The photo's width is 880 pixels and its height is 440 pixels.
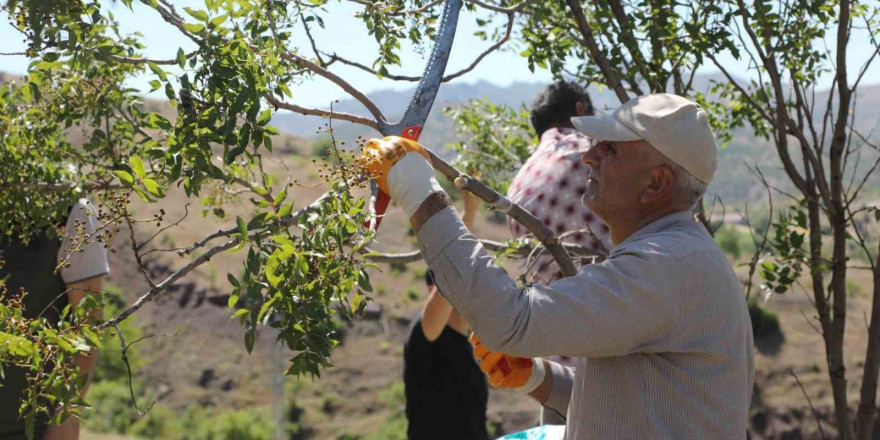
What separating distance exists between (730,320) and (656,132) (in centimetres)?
41

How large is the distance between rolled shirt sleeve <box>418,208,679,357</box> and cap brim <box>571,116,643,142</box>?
280 millimetres

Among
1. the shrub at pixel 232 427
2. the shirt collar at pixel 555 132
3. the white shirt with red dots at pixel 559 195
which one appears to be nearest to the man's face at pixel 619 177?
the white shirt with red dots at pixel 559 195

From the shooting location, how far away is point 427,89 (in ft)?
Answer: 7.34

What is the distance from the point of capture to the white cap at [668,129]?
1.89 metres

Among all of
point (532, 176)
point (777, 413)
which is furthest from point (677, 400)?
point (777, 413)

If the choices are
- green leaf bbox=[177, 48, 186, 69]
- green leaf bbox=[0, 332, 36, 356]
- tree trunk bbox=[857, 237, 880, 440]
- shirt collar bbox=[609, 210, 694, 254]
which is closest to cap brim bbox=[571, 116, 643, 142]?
shirt collar bbox=[609, 210, 694, 254]

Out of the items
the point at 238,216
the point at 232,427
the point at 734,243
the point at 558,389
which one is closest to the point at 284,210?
the point at 238,216

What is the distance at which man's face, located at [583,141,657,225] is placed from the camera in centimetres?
193

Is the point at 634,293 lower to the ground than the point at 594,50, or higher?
lower

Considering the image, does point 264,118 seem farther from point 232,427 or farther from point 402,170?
point 232,427

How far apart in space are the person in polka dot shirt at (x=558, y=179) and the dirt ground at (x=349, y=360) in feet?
43.5

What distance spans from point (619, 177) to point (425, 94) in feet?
1.81

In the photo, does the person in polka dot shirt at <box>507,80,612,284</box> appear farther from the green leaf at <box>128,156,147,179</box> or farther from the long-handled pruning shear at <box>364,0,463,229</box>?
the green leaf at <box>128,156,147,179</box>

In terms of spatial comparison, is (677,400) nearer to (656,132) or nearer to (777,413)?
(656,132)
